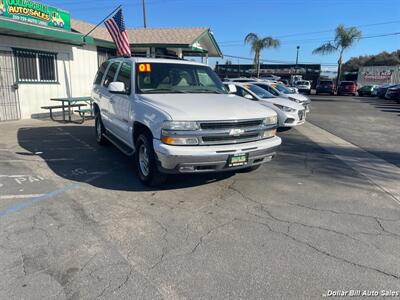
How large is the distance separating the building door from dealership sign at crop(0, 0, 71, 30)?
131 centimetres

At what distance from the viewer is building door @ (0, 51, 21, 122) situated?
11492 mm

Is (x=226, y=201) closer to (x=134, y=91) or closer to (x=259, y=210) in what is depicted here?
(x=259, y=210)

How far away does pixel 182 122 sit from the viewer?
183 inches

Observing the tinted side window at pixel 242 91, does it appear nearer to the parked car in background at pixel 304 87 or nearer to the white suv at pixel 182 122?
the white suv at pixel 182 122

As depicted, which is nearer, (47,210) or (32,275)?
(32,275)

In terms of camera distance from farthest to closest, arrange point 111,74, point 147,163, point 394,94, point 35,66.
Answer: point 394,94, point 35,66, point 111,74, point 147,163

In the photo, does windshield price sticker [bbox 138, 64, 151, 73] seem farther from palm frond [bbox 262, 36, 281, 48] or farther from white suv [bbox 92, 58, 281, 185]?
palm frond [bbox 262, 36, 281, 48]

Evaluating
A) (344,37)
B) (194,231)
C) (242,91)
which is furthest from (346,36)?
(194,231)

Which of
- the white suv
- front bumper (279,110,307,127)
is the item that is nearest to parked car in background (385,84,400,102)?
front bumper (279,110,307,127)

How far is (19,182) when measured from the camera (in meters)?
5.69

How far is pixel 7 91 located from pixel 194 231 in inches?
414

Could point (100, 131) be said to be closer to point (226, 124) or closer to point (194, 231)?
point (226, 124)

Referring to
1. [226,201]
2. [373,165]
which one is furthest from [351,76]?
[226,201]

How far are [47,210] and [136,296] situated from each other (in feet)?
7.55
